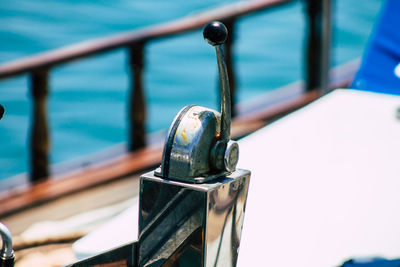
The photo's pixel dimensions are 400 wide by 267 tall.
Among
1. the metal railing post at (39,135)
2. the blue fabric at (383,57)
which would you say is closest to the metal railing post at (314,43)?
the metal railing post at (39,135)

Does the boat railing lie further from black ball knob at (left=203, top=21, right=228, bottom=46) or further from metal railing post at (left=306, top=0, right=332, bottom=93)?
black ball knob at (left=203, top=21, right=228, bottom=46)

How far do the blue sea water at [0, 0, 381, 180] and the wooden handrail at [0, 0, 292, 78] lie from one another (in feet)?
13.7

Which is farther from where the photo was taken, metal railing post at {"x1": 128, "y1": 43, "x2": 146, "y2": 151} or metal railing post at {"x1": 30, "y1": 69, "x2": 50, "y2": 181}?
A: metal railing post at {"x1": 128, "y1": 43, "x2": 146, "y2": 151}

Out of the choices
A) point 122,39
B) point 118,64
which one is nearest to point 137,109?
point 122,39

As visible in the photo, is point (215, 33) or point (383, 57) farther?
point (383, 57)

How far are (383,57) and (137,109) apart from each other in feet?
8.58

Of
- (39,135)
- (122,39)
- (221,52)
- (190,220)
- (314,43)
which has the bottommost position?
(39,135)

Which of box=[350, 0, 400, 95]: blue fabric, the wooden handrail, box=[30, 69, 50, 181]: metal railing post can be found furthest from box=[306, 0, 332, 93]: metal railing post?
box=[350, 0, 400, 95]: blue fabric

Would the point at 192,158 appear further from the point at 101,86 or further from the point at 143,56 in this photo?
the point at 101,86

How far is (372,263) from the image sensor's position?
1000 millimetres

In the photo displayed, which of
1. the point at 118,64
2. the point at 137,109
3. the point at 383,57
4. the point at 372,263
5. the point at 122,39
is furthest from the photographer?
the point at 118,64

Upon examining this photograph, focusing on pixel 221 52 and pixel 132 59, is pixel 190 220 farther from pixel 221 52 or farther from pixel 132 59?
pixel 132 59

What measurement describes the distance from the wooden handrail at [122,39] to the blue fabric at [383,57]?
2.18 metres

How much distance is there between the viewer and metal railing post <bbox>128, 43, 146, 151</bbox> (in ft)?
Result: 12.7
